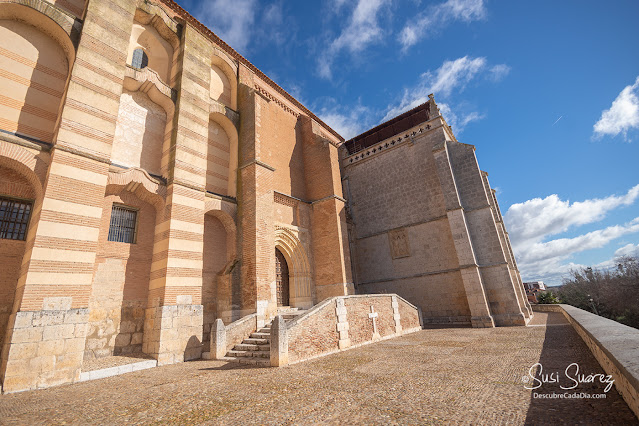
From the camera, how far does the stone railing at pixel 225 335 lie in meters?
8.08

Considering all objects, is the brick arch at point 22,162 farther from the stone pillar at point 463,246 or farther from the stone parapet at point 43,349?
the stone pillar at point 463,246

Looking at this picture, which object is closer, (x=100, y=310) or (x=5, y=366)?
(x=5, y=366)

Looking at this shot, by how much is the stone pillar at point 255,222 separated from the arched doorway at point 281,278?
209 cm

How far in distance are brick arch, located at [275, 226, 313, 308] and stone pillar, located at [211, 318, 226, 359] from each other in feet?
16.0

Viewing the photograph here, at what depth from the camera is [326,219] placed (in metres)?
14.2

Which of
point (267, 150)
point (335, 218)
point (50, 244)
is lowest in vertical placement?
point (50, 244)

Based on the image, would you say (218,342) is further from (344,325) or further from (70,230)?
(70,230)

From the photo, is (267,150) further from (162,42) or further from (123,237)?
(123,237)

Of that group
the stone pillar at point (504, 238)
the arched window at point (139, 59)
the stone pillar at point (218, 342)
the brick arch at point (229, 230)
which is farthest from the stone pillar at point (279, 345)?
the stone pillar at point (504, 238)

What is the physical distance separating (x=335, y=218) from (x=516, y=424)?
36.4 feet

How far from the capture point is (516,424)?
295cm

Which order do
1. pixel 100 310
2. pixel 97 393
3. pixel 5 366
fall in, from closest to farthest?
pixel 97 393 → pixel 5 366 → pixel 100 310

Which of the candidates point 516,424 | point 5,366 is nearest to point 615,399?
point 516,424

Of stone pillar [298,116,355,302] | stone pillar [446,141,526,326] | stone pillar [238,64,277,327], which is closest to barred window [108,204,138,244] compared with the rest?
stone pillar [238,64,277,327]
